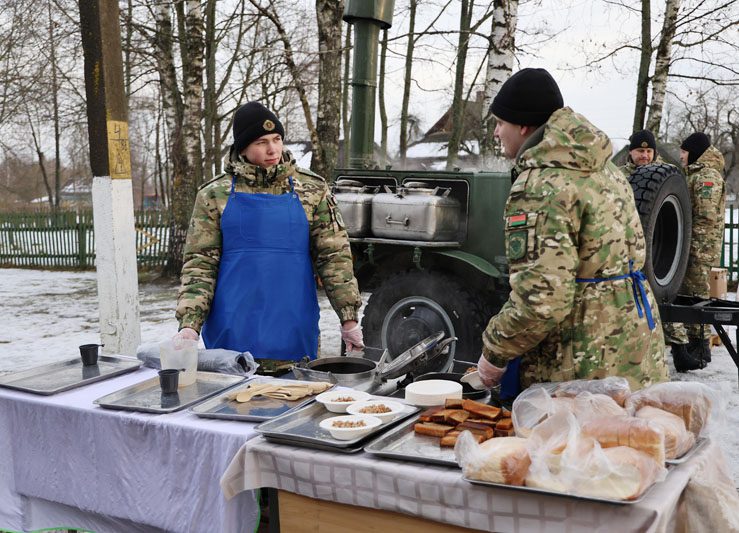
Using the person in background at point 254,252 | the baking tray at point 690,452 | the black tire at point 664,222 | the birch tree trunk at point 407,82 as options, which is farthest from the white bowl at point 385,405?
the birch tree trunk at point 407,82

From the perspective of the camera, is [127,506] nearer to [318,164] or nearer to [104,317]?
[104,317]

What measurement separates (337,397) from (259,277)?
1.11 metres

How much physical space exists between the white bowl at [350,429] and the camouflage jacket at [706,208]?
561cm

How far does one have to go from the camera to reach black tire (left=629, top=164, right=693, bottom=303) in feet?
17.1

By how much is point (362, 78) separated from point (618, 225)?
6346 mm

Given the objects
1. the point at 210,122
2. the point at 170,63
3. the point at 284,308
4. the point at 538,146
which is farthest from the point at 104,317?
the point at 210,122

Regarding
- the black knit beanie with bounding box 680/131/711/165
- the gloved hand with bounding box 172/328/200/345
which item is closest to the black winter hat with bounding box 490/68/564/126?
the gloved hand with bounding box 172/328/200/345

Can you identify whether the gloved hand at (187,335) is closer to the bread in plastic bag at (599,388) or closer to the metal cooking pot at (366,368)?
the metal cooking pot at (366,368)

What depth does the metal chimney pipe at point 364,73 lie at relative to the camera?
321 inches

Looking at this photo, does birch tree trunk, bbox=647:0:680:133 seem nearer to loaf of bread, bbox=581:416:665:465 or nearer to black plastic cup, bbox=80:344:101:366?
black plastic cup, bbox=80:344:101:366

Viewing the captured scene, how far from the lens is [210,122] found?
17.4m

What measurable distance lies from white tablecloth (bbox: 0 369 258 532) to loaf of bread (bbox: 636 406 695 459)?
1121mm

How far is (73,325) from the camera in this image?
9500 mm

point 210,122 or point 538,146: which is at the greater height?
point 210,122
